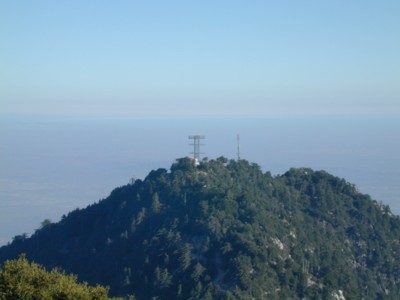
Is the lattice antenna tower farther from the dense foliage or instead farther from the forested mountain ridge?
the dense foliage

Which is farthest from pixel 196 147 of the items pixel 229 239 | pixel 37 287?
pixel 37 287

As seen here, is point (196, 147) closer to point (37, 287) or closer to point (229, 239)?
point (229, 239)

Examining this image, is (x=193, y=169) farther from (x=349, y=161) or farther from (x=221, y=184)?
(x=349, y=161)

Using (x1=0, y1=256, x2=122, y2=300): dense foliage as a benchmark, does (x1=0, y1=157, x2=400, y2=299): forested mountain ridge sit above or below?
below

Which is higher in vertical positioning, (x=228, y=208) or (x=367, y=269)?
(x=228, y=208)

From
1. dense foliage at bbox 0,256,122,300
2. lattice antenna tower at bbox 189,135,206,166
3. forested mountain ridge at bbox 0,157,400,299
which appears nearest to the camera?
dense foliage at bbox 0,256,122,300

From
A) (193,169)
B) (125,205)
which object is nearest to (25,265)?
(125,205)

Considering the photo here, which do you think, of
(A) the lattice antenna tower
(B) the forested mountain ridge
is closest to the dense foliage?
(B) the forested mountain ridge
